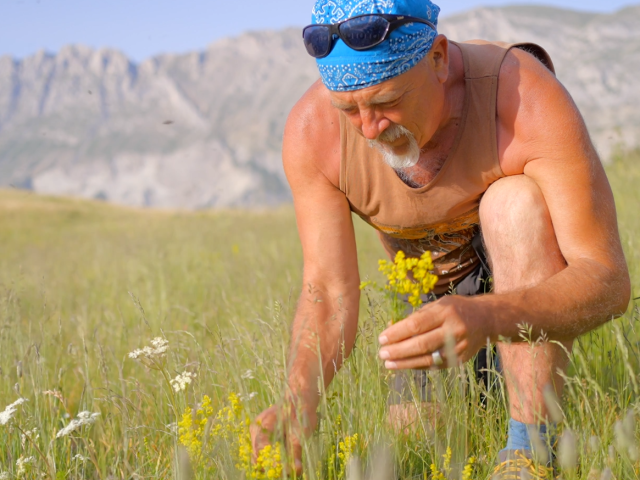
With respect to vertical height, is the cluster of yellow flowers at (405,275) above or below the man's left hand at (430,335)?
above

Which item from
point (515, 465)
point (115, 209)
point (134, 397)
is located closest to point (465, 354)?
point (515, 465)

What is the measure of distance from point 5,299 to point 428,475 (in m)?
2.13

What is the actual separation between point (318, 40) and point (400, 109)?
39cm

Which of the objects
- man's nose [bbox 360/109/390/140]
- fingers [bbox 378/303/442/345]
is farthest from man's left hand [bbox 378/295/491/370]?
man's nose [bbox 360/109/390/140]

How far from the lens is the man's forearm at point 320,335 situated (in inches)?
82.8

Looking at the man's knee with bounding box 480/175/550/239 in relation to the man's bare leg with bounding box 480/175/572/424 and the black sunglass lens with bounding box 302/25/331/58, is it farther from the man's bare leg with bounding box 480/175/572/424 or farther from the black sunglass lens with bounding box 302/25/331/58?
the black sunglass lens with bounding box 302/25/331/58

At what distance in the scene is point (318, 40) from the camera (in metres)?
2.24

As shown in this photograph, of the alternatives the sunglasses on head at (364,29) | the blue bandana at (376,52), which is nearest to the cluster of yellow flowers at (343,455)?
the blue bandana at (376,52)

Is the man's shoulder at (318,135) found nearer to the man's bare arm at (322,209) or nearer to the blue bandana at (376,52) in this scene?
the man's bare arm at (322,209)

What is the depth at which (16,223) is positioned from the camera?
952 inches

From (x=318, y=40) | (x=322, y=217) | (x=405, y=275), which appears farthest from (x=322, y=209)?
(x=405, y=275)

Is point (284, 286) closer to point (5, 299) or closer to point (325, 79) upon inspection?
point (5, 299)

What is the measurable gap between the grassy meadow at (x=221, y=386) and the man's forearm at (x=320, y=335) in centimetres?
8

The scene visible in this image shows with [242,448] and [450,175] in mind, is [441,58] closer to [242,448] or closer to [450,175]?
[450,175]
